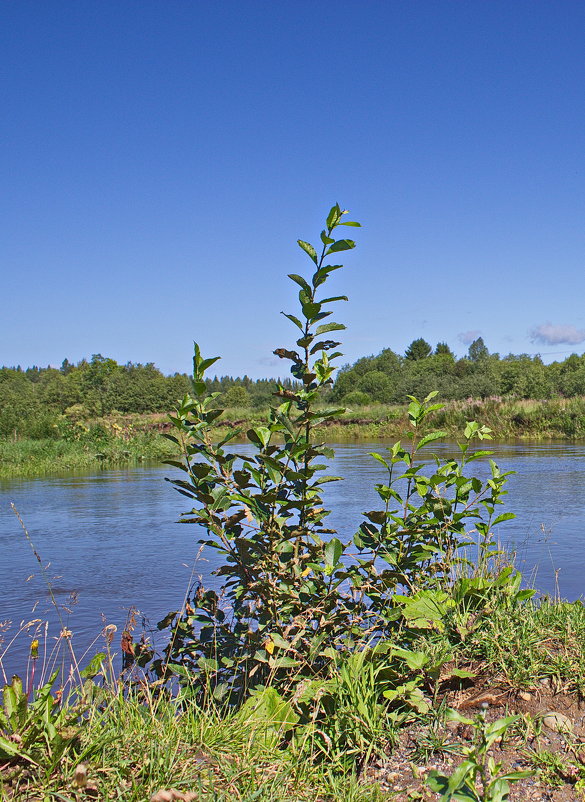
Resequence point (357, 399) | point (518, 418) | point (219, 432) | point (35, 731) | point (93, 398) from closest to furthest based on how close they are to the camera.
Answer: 1. point (35, 731)
2. point (518, 418)
3. point (219, 432)
4. point (93, 398)
5. point (357, 399)

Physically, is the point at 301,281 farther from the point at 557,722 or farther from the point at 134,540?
the point at 134,540

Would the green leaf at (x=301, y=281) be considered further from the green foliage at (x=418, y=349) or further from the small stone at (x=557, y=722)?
the green foliage at (x=418, y=349)

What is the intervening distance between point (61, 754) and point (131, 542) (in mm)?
6283

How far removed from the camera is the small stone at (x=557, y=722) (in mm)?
2828

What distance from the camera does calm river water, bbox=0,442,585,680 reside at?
5.74 metres

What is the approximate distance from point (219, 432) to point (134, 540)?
2034cm

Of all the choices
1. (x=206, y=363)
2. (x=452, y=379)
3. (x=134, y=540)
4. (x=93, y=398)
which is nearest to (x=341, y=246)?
(x=206, y=363)

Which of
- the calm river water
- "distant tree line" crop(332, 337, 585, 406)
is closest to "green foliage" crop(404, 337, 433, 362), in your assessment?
"distant tree line" crop(332, 337, 585, 406)

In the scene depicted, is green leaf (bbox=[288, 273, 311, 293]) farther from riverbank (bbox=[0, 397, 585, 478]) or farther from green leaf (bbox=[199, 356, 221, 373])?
riverbank (bbox=[0, 397, 585, 478])

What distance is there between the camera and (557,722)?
9.36 ft

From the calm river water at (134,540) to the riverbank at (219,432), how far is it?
3440 millimetres

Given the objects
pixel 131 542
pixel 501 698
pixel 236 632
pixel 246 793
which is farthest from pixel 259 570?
pixel 131 542

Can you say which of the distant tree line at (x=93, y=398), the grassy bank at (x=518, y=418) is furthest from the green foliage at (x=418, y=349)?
the grassy bank at (x=518, y=418)

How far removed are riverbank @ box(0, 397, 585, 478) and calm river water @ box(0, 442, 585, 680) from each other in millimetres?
3440
